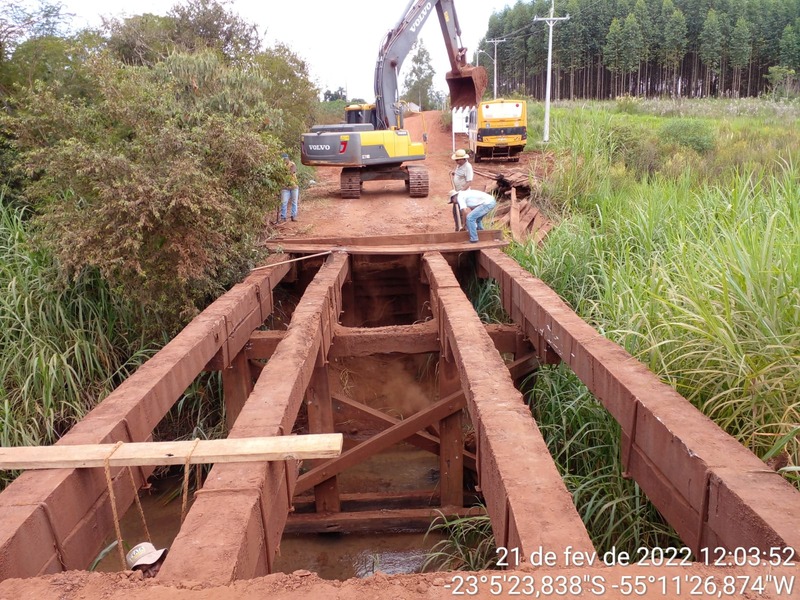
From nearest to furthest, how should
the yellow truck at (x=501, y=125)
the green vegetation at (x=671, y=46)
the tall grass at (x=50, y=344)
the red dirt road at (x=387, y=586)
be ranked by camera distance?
the red dirt road at (x=387, y=586) → the tall grass at (x=50, y=344) → the yellow truck at (x=501, y=125) → the green vegetation at (x=671, y=46)

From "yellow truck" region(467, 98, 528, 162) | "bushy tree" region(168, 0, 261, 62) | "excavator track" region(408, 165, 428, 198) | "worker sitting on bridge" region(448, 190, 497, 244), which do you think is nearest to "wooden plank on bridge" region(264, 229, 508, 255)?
"worker sitting on bridge" region(448, 190, 497, 244)

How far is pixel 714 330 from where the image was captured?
3135 mm

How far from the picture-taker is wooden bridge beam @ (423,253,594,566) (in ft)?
5.77

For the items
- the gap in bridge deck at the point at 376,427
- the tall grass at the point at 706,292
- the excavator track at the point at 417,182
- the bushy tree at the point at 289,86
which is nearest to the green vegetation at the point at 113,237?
the gap in bridge deck at the point at 376,427

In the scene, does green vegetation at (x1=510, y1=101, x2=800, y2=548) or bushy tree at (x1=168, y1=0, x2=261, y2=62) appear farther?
bushy tree at (x1=168, y1=0, x2=261, y2=62)

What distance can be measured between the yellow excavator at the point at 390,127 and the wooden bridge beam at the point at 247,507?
24.4 ft

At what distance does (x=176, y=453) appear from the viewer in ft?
6.68

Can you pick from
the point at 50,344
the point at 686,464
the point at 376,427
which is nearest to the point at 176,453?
the point at 686,464

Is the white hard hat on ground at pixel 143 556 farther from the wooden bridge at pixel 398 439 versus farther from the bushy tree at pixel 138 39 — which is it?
the bushy tree at pixel 138 39

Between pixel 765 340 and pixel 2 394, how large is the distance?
536cm

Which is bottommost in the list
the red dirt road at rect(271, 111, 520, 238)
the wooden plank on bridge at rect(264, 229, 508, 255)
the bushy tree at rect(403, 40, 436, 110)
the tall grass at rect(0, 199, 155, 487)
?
the tall grass at rect(0, 199, 155, 487)

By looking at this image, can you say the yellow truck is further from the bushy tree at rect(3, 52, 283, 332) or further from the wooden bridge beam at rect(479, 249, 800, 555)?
the wooden bridge beam at rect(479, 249, 800, 555)

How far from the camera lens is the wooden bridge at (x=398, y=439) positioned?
1.86 meters

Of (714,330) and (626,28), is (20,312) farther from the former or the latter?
(626,28)
